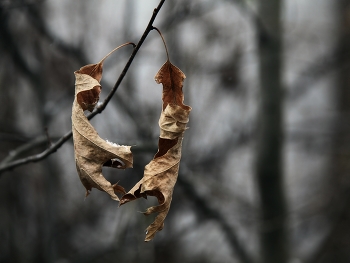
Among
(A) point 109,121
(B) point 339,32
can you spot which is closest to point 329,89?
(B) point 339,32

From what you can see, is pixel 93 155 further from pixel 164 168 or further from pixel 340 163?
pixel 340 163

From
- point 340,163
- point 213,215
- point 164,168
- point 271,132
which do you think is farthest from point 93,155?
point 340,163

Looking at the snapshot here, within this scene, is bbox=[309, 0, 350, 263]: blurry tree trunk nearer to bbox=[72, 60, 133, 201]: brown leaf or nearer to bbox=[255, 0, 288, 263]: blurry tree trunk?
bbox=[255, 0, 288, 263]: blurry tree trunk

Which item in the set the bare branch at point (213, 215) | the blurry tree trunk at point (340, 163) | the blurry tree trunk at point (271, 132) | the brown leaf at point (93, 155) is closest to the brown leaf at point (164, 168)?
the brown leaf at point (93, 155)

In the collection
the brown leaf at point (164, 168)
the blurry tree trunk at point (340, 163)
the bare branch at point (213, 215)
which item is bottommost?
the blurry tree trunk at point (340, 163)

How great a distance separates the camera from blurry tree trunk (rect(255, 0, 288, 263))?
2.82 meters

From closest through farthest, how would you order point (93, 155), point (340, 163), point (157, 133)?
point (93, 155) < point (157, 133) < point (340, 163)

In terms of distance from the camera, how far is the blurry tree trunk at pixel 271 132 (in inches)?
111

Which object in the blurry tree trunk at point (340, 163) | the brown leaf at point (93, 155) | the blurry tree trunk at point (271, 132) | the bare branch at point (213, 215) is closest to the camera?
the brown leaf at point (93, 155)

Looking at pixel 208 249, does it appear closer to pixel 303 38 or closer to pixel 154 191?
pixel 303 38

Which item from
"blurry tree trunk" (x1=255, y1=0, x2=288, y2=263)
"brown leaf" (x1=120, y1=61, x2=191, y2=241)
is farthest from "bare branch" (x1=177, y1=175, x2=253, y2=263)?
"brown leaf" (x1=120, y1=61, x2=191, y2=241)

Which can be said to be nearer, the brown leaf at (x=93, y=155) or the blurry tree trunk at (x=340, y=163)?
the brown leaf at (x=93, y=155)

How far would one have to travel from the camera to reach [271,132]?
2.85 metres

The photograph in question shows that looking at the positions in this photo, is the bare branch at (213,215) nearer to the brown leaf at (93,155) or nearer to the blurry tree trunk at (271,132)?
the blurry tree trunk at (271,132)
